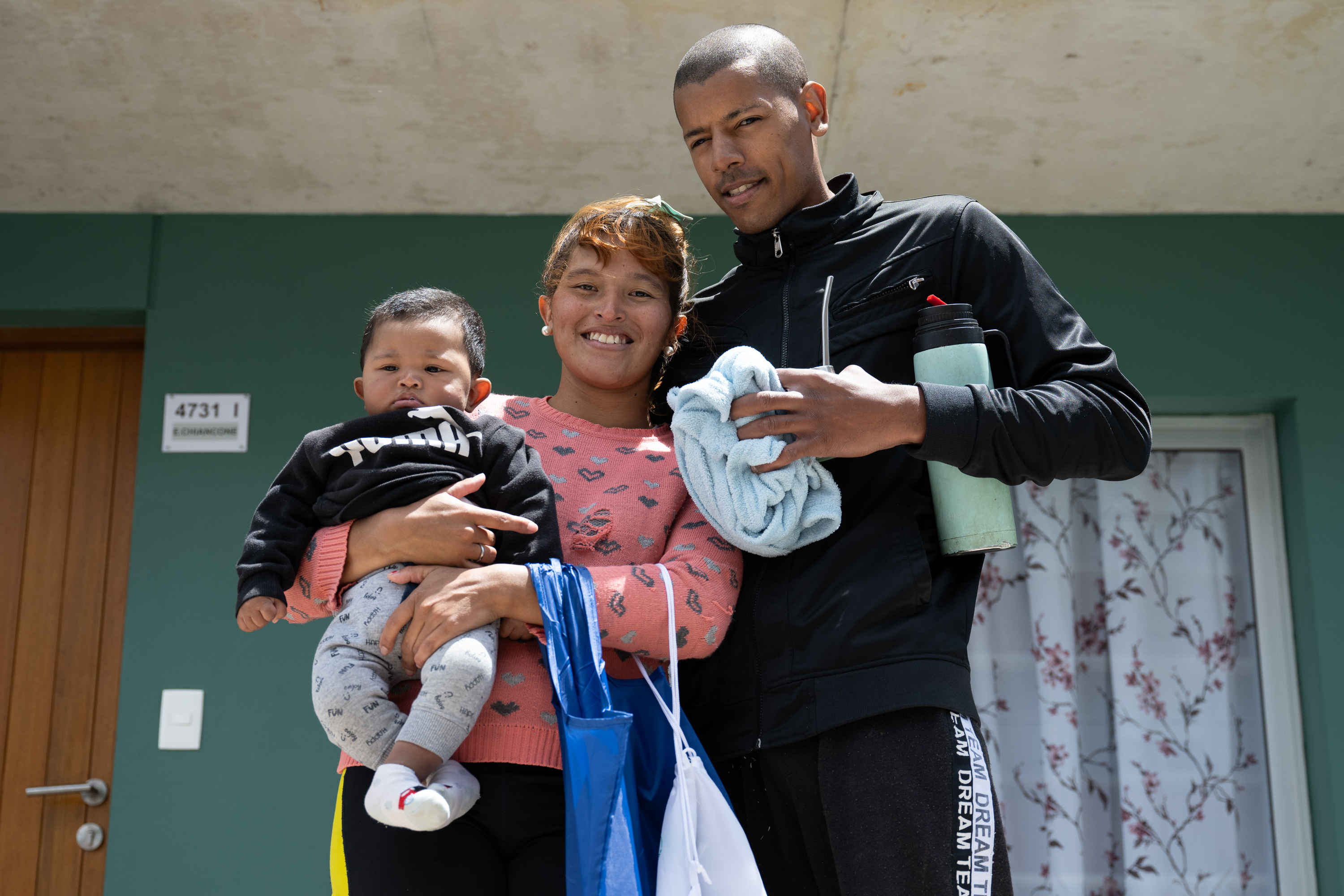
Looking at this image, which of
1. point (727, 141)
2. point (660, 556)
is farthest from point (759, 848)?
point (727, 141)

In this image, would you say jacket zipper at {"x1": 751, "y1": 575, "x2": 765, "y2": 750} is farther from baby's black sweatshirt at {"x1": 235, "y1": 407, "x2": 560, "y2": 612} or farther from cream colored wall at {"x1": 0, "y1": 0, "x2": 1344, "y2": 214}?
cream colored wall at {"x1": 0, "y1": 0, "x2": 1344, "y2": 214}

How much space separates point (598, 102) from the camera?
3273 mm

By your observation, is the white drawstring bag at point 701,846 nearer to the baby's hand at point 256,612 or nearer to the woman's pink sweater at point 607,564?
the woman's pink sweater at point 607,564

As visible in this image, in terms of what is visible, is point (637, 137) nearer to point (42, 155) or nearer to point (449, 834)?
point (42, 155)

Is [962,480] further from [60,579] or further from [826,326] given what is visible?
[60,579]

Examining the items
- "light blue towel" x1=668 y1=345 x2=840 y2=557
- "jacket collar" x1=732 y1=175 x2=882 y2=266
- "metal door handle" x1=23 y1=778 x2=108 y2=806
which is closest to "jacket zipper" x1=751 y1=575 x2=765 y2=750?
"light blue towel" x1=668 y1=345 x2=840 y2=557

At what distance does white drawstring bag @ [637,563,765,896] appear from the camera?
4.66ft

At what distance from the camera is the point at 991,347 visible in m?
1.65

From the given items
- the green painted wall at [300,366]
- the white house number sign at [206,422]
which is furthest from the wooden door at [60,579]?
the white house number sign at [206,422]

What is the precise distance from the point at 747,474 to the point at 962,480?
1.00 ft

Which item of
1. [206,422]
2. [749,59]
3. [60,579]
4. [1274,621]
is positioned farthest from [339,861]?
[1274,621]

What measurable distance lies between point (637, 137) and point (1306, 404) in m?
2.43

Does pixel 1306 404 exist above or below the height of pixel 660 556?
above

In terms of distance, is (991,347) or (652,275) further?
(652,275)
